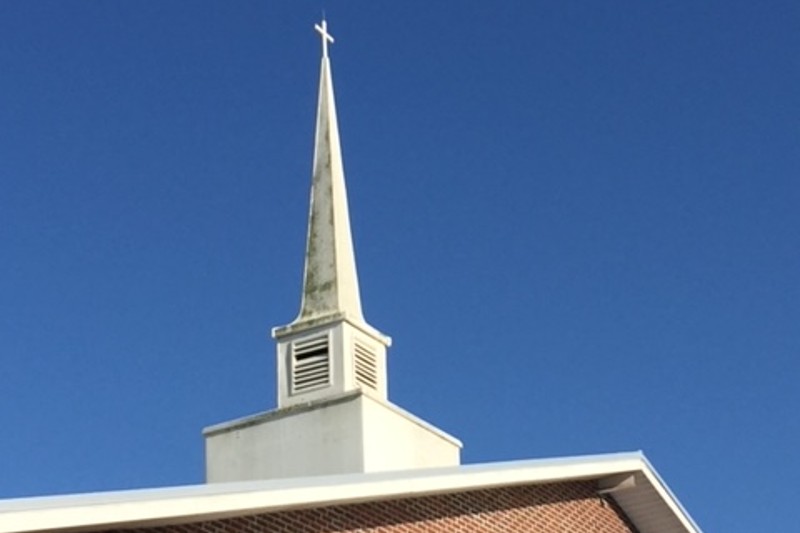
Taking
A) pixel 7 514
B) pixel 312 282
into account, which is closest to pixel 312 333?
pixel 312 282

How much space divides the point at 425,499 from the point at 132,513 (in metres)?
4.59

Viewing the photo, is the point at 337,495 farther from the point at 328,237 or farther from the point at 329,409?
the point at 328,237

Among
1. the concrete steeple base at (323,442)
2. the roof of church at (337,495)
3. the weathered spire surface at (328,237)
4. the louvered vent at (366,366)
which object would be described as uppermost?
the weathered spire surface at (328,237)

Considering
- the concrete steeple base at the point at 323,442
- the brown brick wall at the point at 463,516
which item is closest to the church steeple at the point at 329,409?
the concrete steeple base at the point at 323,442

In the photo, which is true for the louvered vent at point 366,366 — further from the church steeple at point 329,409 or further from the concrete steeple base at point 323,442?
the concrete steeple base at point 323,442

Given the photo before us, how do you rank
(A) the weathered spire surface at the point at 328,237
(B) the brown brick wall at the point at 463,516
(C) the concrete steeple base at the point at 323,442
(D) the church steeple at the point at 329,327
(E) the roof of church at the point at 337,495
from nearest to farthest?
1. (E) the roof of church at the point at 337,495
2. (B) the brown brick wall at the point at 463,516
3. (C) the concrete steeple base at the point at 323,442
4. (D) the church steeple at the point at 329,327
5. (A) the weathered spire surface at the point at 328,237

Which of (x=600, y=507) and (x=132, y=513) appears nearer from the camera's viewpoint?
(x=132, y=513)

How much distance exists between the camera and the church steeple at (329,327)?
74.5 feet

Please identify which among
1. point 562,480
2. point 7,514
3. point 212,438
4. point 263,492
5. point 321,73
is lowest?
point 7,514

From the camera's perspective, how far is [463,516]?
17.0 meters

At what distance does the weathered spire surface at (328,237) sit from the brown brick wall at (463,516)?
17.6 ft

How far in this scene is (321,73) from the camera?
2666 cm

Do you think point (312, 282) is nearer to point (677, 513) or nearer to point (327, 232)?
point (327, 232)

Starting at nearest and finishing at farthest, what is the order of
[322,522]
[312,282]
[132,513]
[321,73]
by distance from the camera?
1. [132,513]
2. [322,522]
3. [312,282]
4. [321,73]
